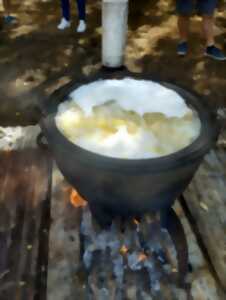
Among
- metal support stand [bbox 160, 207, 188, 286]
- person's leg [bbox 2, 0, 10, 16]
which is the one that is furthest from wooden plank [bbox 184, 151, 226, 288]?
person's leg [bbox 2, 0, 10, 16]

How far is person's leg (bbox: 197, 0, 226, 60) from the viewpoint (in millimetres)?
4895

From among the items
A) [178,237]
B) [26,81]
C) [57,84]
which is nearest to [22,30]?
[26,81]

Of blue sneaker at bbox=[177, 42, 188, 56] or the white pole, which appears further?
blue sneaker at bbox=[177, 42, 188, 56]

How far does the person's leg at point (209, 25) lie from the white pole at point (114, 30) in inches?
35.1

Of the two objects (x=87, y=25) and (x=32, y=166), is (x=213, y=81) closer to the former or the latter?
(x=87, y=25)

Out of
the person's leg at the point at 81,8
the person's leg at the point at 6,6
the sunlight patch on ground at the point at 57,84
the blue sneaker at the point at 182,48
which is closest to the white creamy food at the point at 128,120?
the sunlight patch on ground at the point at 57,84

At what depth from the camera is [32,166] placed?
3465 mm

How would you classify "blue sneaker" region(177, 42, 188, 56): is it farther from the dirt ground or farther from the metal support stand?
the metal support stand

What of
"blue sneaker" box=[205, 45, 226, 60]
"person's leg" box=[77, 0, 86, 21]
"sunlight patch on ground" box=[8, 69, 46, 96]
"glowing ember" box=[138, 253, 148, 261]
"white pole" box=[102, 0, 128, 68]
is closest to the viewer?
"glowing ember" box=[138, 253, 148, 261]

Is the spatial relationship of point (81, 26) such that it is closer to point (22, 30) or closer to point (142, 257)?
Result: point (22, 30)

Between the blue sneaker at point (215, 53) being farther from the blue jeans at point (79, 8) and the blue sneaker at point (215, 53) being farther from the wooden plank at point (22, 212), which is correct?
the wooden plank at point (22, 212)

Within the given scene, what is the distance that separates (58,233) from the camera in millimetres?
2896

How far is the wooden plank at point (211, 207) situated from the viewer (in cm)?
282

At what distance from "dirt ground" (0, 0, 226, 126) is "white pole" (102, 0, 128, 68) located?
20 cm
